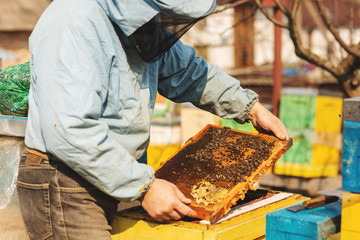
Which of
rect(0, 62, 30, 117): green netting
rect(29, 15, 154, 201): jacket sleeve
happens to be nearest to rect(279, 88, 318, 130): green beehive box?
rect(0, 62, 30, 117): green netting

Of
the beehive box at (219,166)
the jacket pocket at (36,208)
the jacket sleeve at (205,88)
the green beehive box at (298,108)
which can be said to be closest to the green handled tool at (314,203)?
the beehive box at (219,166)

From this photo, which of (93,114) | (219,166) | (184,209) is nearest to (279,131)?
(219,166)

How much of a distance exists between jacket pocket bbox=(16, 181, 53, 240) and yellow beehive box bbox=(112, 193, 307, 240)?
1.11 feet

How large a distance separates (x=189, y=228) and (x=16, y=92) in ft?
4.24

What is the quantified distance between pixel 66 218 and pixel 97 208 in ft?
0.47

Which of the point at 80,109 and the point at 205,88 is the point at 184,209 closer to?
the point at 80,109

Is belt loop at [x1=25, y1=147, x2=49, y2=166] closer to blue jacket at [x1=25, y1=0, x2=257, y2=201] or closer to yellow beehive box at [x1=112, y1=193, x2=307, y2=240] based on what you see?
blue jacket at [x1=25, y1=0, x2=257, y2=201]

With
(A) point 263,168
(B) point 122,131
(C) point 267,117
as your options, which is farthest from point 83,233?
(C) point 267,117

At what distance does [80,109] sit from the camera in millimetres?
1908

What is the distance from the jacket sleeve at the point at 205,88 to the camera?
9.04 ft

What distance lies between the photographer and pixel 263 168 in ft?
7.84

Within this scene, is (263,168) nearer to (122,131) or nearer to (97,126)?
(122,131)

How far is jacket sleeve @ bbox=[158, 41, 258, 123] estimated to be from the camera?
2754mm

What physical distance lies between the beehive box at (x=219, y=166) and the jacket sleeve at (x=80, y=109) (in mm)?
364
